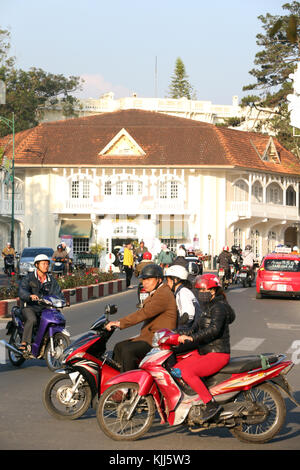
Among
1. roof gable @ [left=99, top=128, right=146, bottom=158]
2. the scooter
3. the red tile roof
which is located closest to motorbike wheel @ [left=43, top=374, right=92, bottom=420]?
the scooter

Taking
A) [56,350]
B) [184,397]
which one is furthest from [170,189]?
[184,397]

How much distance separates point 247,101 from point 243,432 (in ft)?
201

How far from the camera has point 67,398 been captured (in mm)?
8188

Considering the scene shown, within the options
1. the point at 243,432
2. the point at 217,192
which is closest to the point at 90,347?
the point at 243,432

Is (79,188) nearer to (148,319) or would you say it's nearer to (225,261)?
(225,261)

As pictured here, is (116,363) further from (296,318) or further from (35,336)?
(296,318)

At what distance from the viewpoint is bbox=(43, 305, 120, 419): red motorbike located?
805 centimetres

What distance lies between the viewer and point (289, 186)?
6731 centimetres

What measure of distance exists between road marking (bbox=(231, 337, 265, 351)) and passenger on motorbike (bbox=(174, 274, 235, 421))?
640 cm

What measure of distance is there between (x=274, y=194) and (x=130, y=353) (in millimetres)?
59584

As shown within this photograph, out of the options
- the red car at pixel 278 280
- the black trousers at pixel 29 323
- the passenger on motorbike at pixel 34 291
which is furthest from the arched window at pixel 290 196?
the black trousers at pixel 29 323

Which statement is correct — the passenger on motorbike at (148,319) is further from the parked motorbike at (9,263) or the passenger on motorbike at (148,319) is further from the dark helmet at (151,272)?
the parked motorbike at (9,263)

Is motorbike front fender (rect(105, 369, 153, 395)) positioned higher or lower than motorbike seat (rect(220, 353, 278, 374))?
lower

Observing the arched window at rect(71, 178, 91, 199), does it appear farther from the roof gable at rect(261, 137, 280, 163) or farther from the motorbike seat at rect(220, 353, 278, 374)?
the motorbike seat at rect(220, 353, 278, 374)
